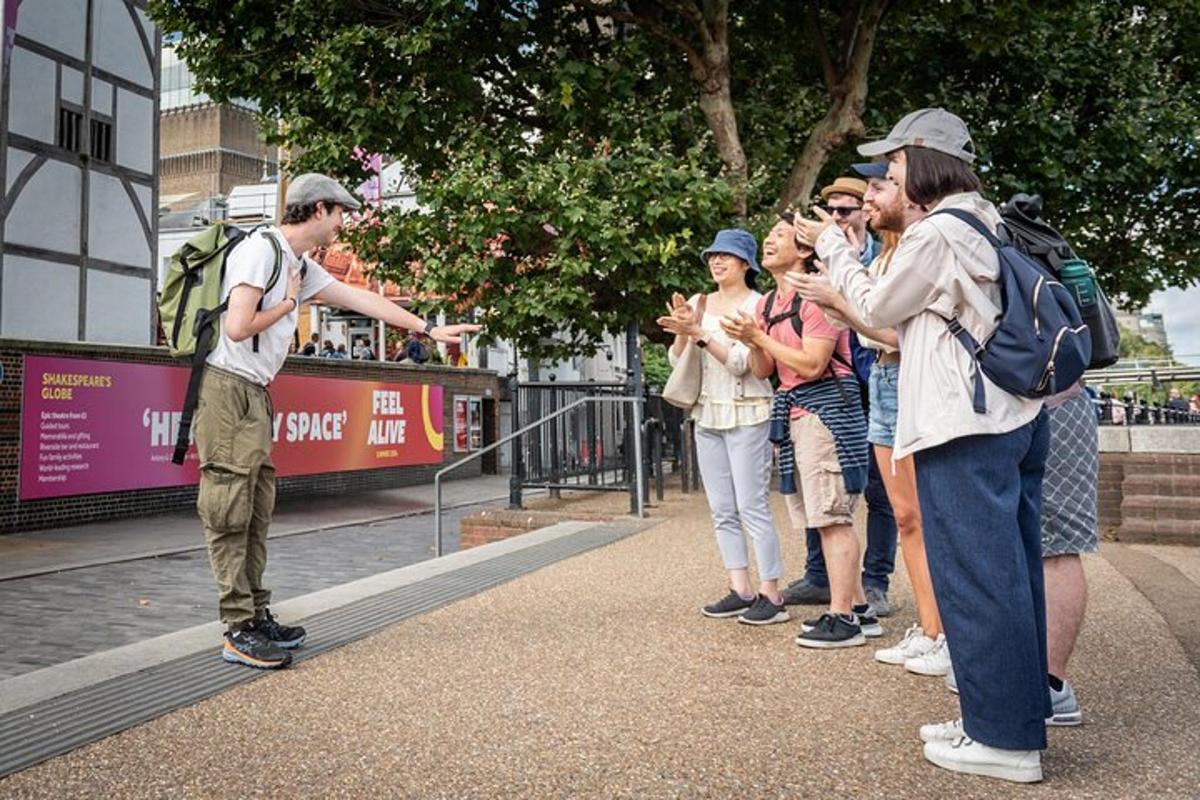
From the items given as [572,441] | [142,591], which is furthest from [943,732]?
[572,441]

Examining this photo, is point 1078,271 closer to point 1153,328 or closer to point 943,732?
point 943,732

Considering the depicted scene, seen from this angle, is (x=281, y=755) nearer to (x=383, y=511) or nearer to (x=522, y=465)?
(x=522, y=465)

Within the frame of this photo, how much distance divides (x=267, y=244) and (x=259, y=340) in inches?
15.3

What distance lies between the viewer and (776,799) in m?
2.47

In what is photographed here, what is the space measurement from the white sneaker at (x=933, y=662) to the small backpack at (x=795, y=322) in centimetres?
117

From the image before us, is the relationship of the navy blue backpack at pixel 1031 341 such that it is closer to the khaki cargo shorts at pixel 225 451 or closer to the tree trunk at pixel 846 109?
the khaki cargo shorts at pixel 225 451

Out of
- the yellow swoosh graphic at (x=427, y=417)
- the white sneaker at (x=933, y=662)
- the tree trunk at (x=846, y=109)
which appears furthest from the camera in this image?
the yellow swoosh graphic at (x=427, y=417)

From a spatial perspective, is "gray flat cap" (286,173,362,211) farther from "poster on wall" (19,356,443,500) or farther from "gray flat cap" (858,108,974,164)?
"poster on wall" (19,356,443,500)

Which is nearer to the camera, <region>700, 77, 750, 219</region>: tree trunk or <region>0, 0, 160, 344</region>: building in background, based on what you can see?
<region>700, 77, 750, 219</region>: tree trunk

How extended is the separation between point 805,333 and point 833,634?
132 centimetres

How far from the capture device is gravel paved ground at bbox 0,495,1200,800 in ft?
8.52

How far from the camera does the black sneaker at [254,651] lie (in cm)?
377

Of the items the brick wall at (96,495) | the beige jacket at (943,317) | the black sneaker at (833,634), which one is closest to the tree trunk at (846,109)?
the black sneaker at (833,634)

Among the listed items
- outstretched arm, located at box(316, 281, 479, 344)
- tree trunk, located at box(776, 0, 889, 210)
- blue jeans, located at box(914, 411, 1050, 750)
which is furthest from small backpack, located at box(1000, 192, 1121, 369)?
tree trunk, located at box(776, 0, 889, 210)
